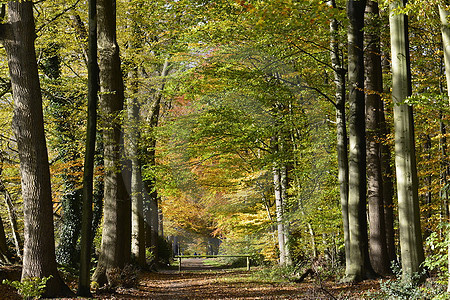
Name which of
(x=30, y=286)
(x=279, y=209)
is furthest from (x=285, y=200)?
(x=30, y=286)

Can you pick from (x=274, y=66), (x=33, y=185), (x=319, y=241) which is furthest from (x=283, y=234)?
(x=33, y=185)

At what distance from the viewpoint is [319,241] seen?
56.3ft

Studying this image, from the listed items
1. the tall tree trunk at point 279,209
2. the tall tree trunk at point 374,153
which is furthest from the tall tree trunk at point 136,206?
the tall tree trunk at point 374,153

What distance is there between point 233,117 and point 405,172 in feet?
28.8

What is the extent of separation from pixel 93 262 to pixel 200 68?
886 cm

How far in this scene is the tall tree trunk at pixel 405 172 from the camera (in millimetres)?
6641

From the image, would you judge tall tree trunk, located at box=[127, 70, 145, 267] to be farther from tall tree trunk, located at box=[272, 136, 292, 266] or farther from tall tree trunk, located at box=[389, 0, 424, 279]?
tall tree trunk, located at box=[389, 0, 424, 279]

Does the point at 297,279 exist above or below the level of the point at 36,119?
below

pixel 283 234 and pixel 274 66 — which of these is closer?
pixel 274 66

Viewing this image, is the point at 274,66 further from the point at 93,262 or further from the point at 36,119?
the point at 93,262

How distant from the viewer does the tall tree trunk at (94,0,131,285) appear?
463 inches

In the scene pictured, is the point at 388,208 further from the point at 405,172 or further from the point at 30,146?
the point at 30,146

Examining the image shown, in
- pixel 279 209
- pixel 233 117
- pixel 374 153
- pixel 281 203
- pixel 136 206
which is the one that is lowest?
pixel 279 209

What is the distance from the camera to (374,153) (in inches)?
489
